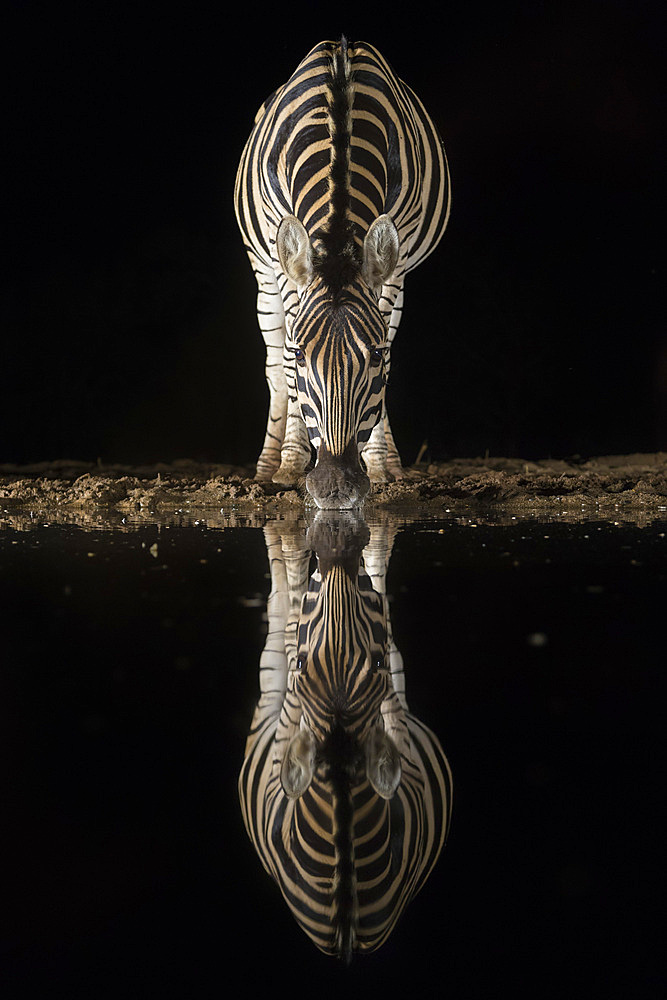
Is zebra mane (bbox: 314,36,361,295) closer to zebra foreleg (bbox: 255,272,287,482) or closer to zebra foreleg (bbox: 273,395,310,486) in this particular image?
zebra foreleg (bbox: 273,395,310,486)

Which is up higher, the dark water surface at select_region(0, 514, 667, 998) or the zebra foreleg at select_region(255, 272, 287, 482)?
the zebra foreleg at select_region(255, 272, 287, 482)

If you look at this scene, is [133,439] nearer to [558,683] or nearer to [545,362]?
[545,362]

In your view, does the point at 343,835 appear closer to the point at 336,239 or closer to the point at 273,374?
the point at 336,239

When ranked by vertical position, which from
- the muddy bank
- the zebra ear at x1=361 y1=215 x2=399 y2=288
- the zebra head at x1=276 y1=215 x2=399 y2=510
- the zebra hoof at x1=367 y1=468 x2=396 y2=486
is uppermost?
the zebra ear at x1=361 y1=215 x2=399 y2=288

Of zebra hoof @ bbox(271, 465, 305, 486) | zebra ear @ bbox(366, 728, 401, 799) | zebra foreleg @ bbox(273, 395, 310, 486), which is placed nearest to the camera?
zebra ear @ bbox(366, 728, 401, 799)

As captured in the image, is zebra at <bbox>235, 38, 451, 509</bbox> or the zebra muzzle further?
zebra at <bbox>235, 38, 451, 509</bbox>

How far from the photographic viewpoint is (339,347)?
4617 mm

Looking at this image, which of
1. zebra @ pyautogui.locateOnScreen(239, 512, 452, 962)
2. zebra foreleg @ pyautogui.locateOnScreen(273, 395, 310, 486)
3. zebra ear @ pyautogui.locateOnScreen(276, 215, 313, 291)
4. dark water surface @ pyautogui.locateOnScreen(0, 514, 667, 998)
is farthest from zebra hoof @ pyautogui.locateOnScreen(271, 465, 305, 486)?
zebra @ pyautogui.locateOnScreen(239, 512, 452, 962)

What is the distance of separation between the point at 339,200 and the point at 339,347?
34.9 inches

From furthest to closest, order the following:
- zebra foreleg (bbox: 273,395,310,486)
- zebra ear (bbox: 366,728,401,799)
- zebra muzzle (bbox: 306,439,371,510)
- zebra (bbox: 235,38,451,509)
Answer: zebra foreleg (bbox: 273,395,310,486)
zebra (bbox: 235,38,451,509)
zebra muzzle (bbox: 306,439,371,510)
zebra ear (bbox: 366,728,401,799)

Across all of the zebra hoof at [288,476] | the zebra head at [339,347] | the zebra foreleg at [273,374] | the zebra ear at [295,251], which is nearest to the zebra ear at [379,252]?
the zebra head at [339,347]

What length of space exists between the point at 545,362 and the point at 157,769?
9.89m

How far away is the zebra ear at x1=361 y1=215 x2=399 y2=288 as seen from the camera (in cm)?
488

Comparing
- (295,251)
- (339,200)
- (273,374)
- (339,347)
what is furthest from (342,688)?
(273,374)
